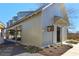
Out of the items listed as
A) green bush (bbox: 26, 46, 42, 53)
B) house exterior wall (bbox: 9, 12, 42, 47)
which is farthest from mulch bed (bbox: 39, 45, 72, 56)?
house exterior wall (bbox: 9, 12, 42, 47)

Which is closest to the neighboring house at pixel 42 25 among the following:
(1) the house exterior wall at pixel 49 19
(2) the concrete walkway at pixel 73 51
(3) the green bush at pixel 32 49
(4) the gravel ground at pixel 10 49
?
(1) the house exterior wall at pixel 49 19

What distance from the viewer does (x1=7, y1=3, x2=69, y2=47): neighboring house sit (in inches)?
341

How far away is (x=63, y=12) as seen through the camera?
881 centimetres

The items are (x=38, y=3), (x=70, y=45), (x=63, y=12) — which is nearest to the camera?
(x=38, y=3)

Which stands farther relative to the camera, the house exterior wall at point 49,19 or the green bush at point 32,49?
the house exterior wall at point 49,19

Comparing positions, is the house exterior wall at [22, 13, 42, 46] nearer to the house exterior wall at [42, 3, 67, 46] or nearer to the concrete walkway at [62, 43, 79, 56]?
the house exterior wall at [42, 3, 67, 46]

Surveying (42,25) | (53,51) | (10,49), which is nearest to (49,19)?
(42,25)

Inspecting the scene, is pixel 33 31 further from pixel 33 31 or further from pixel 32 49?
pixel 32 49

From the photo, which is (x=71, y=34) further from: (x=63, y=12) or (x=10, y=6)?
A: (x=10, y=6)

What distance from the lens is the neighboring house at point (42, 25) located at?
8656 mm

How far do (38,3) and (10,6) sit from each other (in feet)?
2.93

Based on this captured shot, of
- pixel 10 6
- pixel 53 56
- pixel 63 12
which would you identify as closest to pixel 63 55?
pixel 53 56

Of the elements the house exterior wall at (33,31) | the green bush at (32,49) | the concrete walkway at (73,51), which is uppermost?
the house exterior wall at (33,31)

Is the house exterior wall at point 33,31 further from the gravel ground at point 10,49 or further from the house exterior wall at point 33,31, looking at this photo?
the gravel ground at point 10,49
